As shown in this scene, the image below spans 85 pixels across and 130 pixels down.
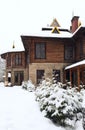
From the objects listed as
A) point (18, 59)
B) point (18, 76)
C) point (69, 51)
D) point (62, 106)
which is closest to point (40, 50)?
point (69, 51)

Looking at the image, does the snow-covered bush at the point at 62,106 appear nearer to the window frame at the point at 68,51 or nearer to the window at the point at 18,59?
the window frame at the point at 68,51

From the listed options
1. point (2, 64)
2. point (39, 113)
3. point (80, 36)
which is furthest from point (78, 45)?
point (2, 64)

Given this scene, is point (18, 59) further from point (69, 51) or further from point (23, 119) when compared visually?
point (23, 119)

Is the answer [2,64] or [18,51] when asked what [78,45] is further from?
[2,64]

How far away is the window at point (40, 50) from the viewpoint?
22.6 metres

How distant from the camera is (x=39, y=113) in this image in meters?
10.3

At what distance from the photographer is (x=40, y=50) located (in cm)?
2261

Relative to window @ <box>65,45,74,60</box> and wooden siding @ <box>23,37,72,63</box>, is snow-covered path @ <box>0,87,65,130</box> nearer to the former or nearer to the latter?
wooden siding @ <box>23,37,72,63</box>

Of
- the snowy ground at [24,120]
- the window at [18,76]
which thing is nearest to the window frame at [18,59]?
the window at [18,76]

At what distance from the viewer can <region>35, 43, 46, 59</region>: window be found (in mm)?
22562

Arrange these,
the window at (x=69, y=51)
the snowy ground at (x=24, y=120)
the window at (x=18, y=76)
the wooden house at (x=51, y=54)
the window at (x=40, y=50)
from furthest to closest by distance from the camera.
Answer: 1. the window at (x=18, y=76)
2. the window at (x=69, y=51)
3. the window at (x=40, y=50)
4. the wooden house at (x=51, y=54)
5. the snowy ground at (x=24, y=120)

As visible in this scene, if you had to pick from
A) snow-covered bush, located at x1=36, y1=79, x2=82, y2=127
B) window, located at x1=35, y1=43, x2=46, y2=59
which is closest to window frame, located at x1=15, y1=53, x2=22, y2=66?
window, located at x1=35, y1=43, x2=46, y2=59

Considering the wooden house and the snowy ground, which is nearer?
the snowy ground

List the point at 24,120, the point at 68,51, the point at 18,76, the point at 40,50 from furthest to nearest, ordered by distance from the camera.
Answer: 1. the point at 18,76
2. the point at 68,51
3. the point at 40,50
4. the point at 24,120
